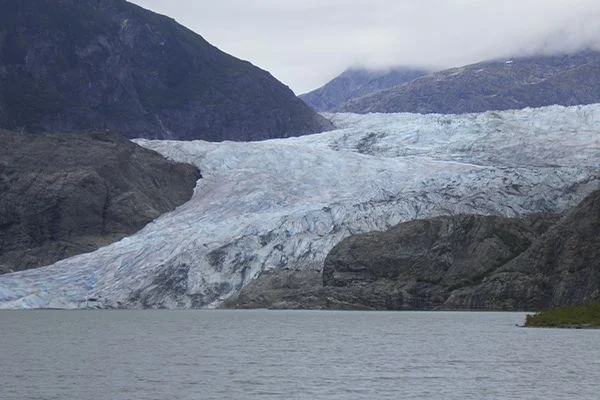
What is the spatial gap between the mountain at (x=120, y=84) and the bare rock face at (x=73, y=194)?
3389 centimetres

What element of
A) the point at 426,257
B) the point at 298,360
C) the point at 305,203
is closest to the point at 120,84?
the point at 305,203

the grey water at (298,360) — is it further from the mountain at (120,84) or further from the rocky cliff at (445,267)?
the mountain at (120,84)

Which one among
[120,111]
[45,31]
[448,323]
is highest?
[45,31]

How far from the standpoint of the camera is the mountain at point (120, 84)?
174 m

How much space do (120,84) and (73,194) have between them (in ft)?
192

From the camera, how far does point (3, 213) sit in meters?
130

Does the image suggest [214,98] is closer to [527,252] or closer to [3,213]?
[3,213]

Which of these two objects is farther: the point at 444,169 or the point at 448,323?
the point at 444,169

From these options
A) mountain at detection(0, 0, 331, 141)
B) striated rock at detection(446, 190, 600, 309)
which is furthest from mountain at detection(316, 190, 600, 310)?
mountain at detection(0, 0, 331, 141)

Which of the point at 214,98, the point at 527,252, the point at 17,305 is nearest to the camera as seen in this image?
the point at 527,252

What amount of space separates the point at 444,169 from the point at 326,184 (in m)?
12.7

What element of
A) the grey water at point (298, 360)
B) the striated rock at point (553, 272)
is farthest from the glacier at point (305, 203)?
the grey water at point (298, 360)

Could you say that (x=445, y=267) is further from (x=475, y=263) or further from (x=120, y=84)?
(x=120, y=84)

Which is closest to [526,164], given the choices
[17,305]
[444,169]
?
[444,169]
